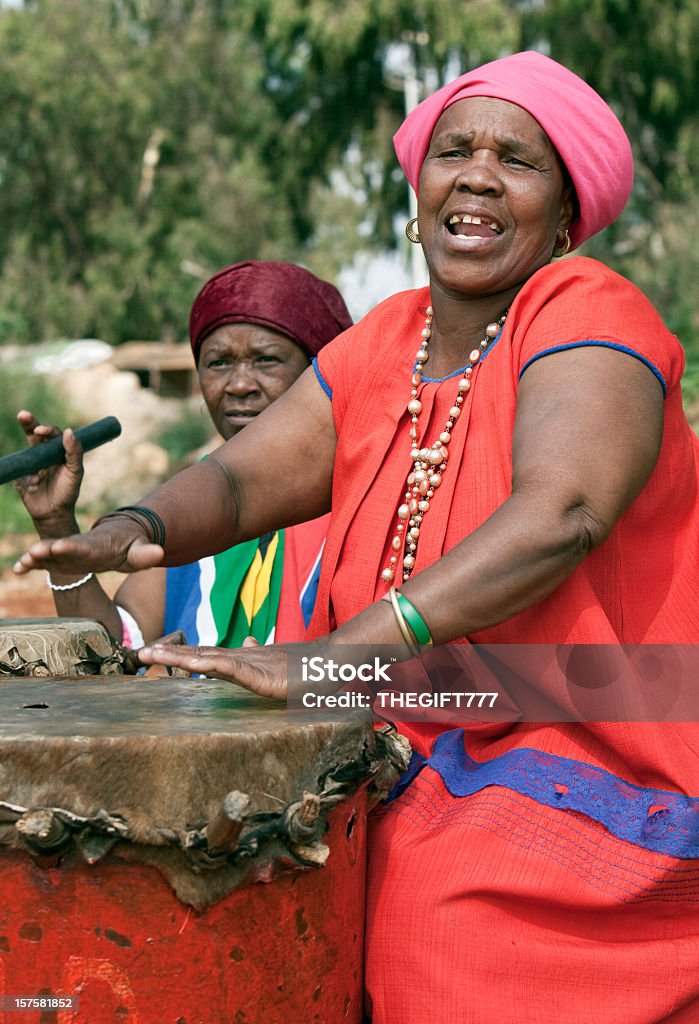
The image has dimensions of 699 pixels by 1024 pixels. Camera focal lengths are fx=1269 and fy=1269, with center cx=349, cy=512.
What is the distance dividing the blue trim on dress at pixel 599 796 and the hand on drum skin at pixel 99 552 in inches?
23.5

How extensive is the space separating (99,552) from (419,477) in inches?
21.4

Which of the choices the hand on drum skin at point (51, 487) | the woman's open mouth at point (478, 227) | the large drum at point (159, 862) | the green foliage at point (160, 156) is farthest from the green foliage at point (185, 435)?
the large drum at point (159, 862)

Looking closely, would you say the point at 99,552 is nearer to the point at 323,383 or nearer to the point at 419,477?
the point at 419,477

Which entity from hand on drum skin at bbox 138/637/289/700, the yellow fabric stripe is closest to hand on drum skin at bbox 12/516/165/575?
hand on drum skin at bbox 138/637/289/700

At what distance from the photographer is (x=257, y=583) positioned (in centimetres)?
326

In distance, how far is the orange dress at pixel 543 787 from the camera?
1.77 m

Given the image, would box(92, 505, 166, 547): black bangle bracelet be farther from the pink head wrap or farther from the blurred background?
the blurred background

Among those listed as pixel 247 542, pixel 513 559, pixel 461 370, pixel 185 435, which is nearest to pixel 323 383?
pixel 461 370

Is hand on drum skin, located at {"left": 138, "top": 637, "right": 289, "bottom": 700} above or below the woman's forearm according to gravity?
below

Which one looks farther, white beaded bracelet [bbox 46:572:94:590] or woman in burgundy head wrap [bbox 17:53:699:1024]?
white beaded bracelet [bbox 46:572:94:590]

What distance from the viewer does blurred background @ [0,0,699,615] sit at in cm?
1670

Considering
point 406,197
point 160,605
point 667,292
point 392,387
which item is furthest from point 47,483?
point 406,197

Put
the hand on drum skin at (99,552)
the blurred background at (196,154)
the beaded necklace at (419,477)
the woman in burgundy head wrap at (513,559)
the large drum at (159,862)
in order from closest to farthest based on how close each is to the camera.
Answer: the large drum at (159,862)
the woman in burgundy head wrap at (513,559)
the hand on drum skin at (99,552)
the beaded necklace at (419,477)
the blurred background at (196,154)

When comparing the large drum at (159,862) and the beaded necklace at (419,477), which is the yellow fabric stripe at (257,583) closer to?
the beaded necklace at (419,477)
